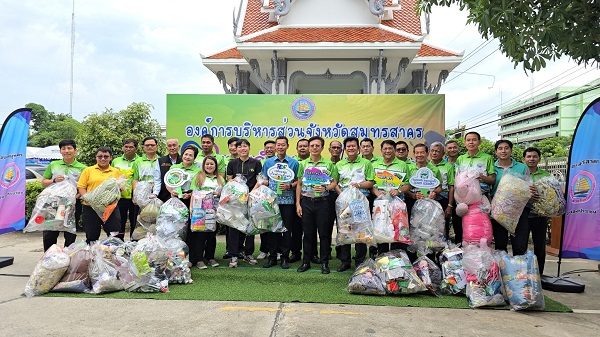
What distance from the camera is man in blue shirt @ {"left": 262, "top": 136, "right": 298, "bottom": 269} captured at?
5.19 meters

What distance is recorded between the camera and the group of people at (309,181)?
479 centimetres

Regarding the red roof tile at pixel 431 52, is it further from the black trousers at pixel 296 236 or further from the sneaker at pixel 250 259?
the sneaker at pixel 250 259

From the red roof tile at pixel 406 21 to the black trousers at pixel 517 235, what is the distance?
27.8ft

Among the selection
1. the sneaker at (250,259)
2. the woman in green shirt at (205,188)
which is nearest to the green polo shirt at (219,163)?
the woman in green shirt at (205,188)

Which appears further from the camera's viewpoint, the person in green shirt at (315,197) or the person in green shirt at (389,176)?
the person in green shirt at (315,197)

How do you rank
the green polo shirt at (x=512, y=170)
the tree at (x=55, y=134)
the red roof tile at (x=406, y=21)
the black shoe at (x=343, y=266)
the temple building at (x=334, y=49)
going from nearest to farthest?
the green polo shirt at (x=512, y=170)
the black shoe at (x=343, y=266)
the temple building at (x=334, y=49)
the red roof tile at (x=406, y=21)
the tree at (x=55, y=134)

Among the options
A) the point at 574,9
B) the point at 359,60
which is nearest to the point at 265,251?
the point at 574,9

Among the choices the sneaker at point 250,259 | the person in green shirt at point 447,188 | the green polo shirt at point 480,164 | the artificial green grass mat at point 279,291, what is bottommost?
the artificial green grass mat at point 279,291

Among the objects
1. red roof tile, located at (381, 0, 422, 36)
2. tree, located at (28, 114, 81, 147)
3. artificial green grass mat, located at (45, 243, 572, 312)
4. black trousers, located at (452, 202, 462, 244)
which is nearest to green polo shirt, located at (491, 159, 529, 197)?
black trousers, located at (452, 202, 462, 244)

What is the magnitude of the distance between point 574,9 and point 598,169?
2.02 meters

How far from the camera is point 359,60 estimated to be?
1131 cm

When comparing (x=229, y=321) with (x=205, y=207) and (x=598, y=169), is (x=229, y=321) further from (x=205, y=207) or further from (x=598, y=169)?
(x=598, y=169)

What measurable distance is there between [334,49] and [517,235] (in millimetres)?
7367

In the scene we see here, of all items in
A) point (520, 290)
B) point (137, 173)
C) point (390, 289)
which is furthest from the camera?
point (137, 173)
